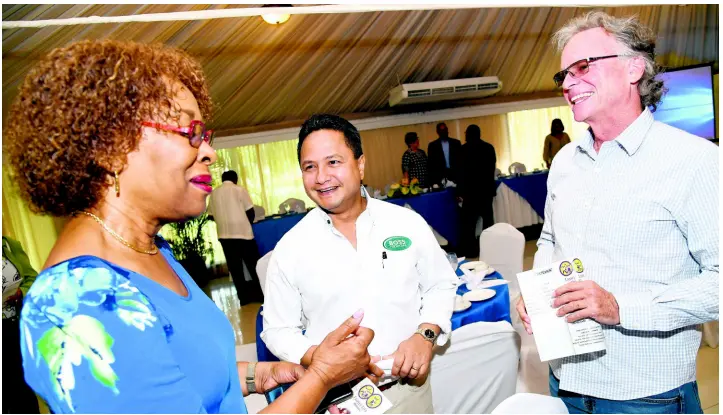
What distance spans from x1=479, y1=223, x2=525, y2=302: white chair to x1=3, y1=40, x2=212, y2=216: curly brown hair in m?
3.32

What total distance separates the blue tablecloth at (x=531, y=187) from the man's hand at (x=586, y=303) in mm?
6707

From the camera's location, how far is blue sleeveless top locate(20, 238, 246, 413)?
68 cm

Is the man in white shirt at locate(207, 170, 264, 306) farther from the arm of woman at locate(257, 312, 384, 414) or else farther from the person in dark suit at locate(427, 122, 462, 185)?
the arm of woman at locate(257, 312, 384, 414)

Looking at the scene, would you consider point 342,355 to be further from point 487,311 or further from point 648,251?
point 487,311

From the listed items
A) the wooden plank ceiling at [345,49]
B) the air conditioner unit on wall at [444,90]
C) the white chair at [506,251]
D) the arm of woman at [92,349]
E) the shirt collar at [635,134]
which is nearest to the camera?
the arm of woman at [92,349]

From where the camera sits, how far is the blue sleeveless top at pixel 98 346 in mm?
683

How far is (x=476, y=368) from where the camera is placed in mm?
1836

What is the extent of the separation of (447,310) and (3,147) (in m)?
1.54

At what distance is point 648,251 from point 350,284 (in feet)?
3.29

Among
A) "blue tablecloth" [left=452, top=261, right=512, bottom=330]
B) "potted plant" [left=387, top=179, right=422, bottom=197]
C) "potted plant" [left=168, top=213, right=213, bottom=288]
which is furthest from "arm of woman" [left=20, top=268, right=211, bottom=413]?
"potted plant" [left=168, top=213, right=213, bottom=288]

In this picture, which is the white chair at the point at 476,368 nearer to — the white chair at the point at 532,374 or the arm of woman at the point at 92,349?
the white chair at the point at 532,374

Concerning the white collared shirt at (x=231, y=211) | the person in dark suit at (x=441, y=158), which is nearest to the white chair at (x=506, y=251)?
the white collared shirt at (x=231, y=211)

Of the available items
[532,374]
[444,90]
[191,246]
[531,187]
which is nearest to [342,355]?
[532,374]

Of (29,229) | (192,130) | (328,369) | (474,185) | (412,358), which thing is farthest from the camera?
Result: (474,185)
